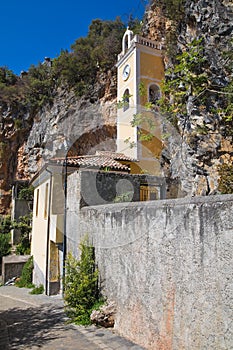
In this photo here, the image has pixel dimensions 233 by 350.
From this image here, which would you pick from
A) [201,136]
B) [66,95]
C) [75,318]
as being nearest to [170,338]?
[75,318]

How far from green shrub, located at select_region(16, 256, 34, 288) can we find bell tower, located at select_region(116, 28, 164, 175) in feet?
26.7

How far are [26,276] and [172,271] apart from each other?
510 inches

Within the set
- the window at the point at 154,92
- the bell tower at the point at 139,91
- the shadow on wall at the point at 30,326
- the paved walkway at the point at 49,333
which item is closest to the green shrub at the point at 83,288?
the paved walkway at the point at 49,333

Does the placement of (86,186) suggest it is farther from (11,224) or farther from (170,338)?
(11,224)

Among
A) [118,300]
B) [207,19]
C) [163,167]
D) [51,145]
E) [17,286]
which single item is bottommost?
[17,286]

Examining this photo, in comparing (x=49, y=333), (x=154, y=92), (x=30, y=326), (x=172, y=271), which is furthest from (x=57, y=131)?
(x=172, y=271)

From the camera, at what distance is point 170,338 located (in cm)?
347

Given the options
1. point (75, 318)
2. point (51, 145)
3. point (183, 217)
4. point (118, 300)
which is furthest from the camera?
point (51, 145)

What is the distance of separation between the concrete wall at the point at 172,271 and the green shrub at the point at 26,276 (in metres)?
10.3

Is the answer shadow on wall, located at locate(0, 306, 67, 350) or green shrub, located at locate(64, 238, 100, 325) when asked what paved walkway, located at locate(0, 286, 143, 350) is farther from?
green shrub, located at locate(64, 238, 100, 325)

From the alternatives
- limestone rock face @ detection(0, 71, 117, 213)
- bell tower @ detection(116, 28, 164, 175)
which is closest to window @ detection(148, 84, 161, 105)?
bell tower @ detection(116, 28, 164, 175)

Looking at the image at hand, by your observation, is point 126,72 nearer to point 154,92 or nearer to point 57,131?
point 154,92

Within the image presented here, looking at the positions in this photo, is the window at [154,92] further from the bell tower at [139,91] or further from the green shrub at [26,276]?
the green shrub at [26,276]

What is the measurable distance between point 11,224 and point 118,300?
19.6 meters
